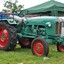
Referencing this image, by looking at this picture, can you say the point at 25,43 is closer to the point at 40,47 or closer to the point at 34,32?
the point at 34,32

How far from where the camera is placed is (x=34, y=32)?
12242 mm

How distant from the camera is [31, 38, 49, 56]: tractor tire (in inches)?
423

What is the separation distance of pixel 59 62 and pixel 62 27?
2.36m

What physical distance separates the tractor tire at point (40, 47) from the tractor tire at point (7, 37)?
1324 mm

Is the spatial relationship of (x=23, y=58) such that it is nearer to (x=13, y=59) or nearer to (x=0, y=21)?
(x=13, y=59)

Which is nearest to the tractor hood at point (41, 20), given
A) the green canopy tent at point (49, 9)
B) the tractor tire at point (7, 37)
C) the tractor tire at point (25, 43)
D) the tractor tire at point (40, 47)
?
the tractor tire at point (7, 37)

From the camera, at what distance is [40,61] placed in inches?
382

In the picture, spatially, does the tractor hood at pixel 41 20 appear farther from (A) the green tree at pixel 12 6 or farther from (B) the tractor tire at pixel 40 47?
(A) the green tree at pixel 12 6

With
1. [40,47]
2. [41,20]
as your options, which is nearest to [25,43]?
[41,20]

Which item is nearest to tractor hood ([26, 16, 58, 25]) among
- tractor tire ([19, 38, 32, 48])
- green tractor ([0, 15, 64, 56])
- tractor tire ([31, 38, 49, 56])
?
green tractor ([0, 15, 64, 56])

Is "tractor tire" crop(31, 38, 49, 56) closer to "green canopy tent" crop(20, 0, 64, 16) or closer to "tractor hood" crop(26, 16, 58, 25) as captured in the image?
"tractor hood" crop(26, 16, 58, 25)

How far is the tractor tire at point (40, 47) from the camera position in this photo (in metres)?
10.7

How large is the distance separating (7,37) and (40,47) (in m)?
1.90

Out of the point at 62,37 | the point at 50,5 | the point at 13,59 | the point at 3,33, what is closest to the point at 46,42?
the point at 62,37
